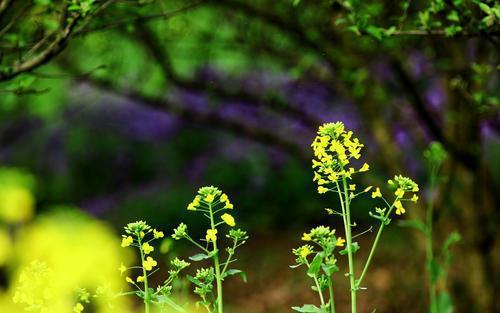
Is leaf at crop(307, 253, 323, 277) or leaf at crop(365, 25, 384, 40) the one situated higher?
leaf at crop(365, 25, 384, 40)

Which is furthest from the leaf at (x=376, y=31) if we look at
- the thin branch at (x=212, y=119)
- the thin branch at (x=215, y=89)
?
the thin branch at (x=212, y=119)

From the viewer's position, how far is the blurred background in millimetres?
3781

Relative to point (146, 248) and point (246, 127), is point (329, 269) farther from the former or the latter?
point (246, 127)

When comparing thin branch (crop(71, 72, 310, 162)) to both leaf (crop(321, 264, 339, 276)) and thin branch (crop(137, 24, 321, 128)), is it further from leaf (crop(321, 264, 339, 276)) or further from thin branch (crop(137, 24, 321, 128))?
leaf (crop(321, 264, 339, 276))

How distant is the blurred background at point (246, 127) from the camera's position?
3.78 meters

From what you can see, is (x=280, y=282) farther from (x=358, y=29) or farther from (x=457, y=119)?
(x=358, y=29)

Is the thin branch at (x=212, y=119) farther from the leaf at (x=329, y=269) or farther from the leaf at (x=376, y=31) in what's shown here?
the leaf at (x=329, y=269)

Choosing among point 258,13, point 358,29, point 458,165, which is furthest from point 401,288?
point 358,29

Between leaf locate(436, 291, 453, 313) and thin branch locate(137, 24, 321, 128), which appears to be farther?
thin branch locate(137, 24, 321, 128)

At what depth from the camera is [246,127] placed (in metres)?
6.93

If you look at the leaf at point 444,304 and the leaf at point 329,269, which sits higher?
the leaf at point 329,269

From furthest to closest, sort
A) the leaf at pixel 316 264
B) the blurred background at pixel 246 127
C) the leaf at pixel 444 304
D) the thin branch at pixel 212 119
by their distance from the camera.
Result: the thin branch at pixel 212 119, the blurred background at pixel 246 127, the leaf at pixel 444 304, the leaf at pixel 316 264

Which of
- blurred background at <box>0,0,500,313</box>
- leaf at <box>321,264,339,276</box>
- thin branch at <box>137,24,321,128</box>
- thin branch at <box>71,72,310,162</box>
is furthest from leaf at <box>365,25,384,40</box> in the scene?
thin branch at <box>71,72,310,162</box>

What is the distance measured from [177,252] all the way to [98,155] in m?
3.36
